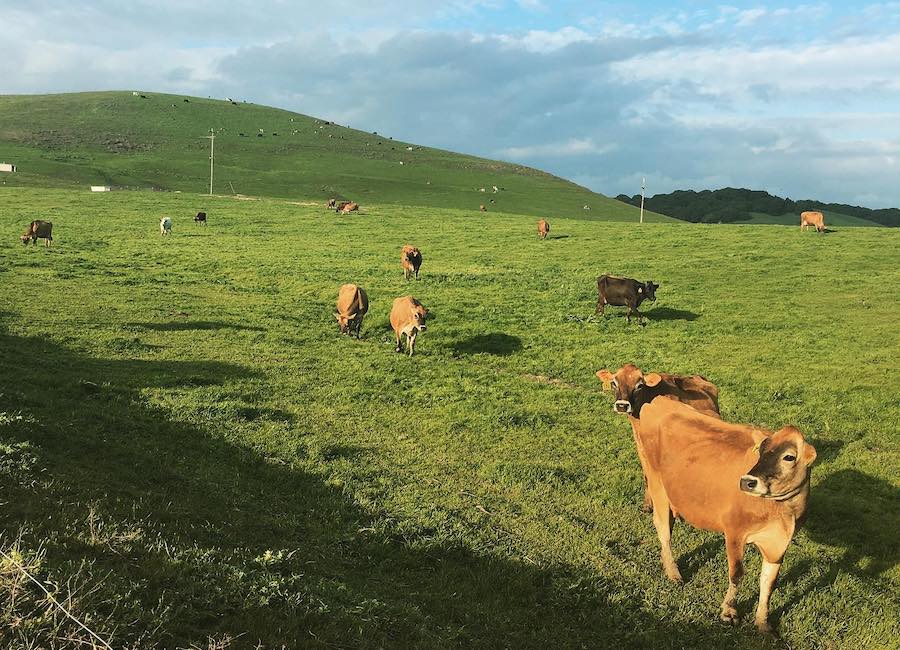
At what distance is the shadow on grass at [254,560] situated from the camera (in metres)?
4.16

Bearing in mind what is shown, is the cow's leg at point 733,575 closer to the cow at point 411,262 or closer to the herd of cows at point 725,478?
the herd of cows at point 725,478

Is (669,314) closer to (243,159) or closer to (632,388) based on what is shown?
(632,388)

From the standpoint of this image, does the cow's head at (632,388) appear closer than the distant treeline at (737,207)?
Yes

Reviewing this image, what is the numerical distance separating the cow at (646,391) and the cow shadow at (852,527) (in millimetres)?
1952

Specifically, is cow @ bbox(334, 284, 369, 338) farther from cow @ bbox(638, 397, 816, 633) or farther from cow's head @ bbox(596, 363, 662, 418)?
cow @ bbox(638, 397, 816, 633)

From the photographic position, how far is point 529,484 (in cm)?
910

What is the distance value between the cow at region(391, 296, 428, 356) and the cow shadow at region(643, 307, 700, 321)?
9388 millimetres

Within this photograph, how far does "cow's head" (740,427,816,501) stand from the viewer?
5516 millimetres

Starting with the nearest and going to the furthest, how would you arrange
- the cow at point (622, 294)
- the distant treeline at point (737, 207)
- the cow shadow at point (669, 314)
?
the cow at point (622, 294) → the cow shadow at point (669, 314) → the distant treeline at point (737, 207)

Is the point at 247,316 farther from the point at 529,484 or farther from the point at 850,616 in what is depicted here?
the point at 850,616

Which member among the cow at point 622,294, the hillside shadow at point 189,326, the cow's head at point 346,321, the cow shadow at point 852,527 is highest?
the cow at point 622,294

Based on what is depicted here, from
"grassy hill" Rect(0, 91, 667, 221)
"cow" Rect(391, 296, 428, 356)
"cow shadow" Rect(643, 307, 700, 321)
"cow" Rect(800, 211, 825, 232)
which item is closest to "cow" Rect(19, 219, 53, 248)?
"cow" Rect(391, 296, 428, 356)

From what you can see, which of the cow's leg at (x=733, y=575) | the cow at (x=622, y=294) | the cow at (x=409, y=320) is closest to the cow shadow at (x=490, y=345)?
the cow at (x=409, y=320)

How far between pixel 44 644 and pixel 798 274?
31724 mm
